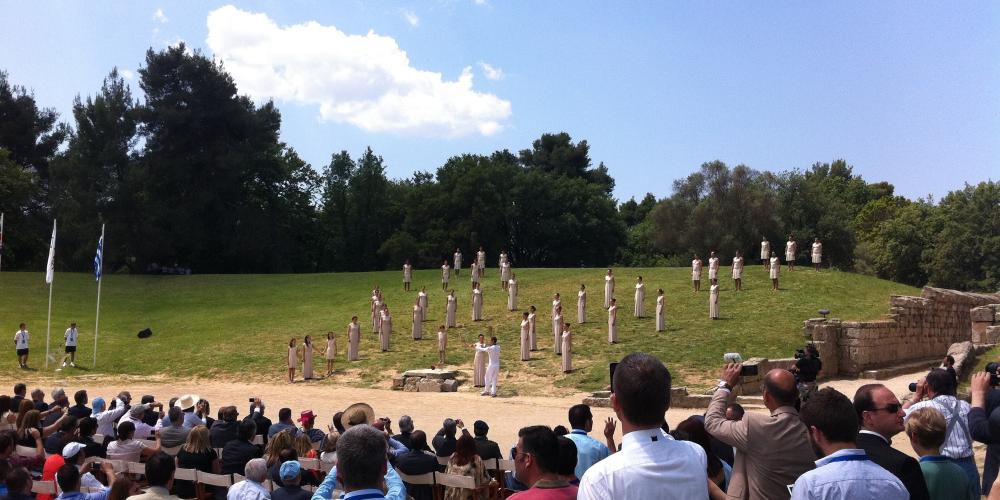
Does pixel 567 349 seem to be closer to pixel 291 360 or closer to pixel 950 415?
pixel 291 360

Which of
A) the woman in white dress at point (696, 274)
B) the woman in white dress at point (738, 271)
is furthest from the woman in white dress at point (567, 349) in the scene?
the woman in white dress at point (738, 271)

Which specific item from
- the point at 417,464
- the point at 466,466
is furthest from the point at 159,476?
the point at 466,466

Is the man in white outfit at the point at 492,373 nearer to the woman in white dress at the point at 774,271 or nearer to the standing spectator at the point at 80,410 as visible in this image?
the standing spectator at the point at 80,410

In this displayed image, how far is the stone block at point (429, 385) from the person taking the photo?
20.9 meters

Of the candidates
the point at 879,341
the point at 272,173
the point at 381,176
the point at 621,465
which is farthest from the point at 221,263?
the point at 621,465

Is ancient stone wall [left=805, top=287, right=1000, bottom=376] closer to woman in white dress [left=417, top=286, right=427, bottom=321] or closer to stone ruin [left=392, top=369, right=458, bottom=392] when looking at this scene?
stone ruin [left=392, top=369, right=458, bottom=392]

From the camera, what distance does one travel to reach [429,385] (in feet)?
68.7

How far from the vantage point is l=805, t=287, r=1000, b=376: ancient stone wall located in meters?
21.9

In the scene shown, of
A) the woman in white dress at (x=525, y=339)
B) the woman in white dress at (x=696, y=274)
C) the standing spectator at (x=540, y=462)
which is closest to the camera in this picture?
the standing spectator at (x=540, y=462)

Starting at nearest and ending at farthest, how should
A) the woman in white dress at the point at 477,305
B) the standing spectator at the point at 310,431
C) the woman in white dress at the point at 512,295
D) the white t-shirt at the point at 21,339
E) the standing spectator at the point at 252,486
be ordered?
the standing spectator at the point at 252,486 < the standing spectator at the point at 310,431 < the white t-shirt at the point at 21,339 < the woman in white dress at the point at 477,305 < the woman in white dress at the point at 512,295

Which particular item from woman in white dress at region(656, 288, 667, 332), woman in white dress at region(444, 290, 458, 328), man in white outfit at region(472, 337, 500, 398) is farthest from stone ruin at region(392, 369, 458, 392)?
woman in white dress at region(656, 288, 667, 332)

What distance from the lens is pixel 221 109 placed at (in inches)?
1967

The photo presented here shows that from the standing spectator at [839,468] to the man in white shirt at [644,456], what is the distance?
1.85ft

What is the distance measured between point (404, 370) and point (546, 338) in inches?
192
